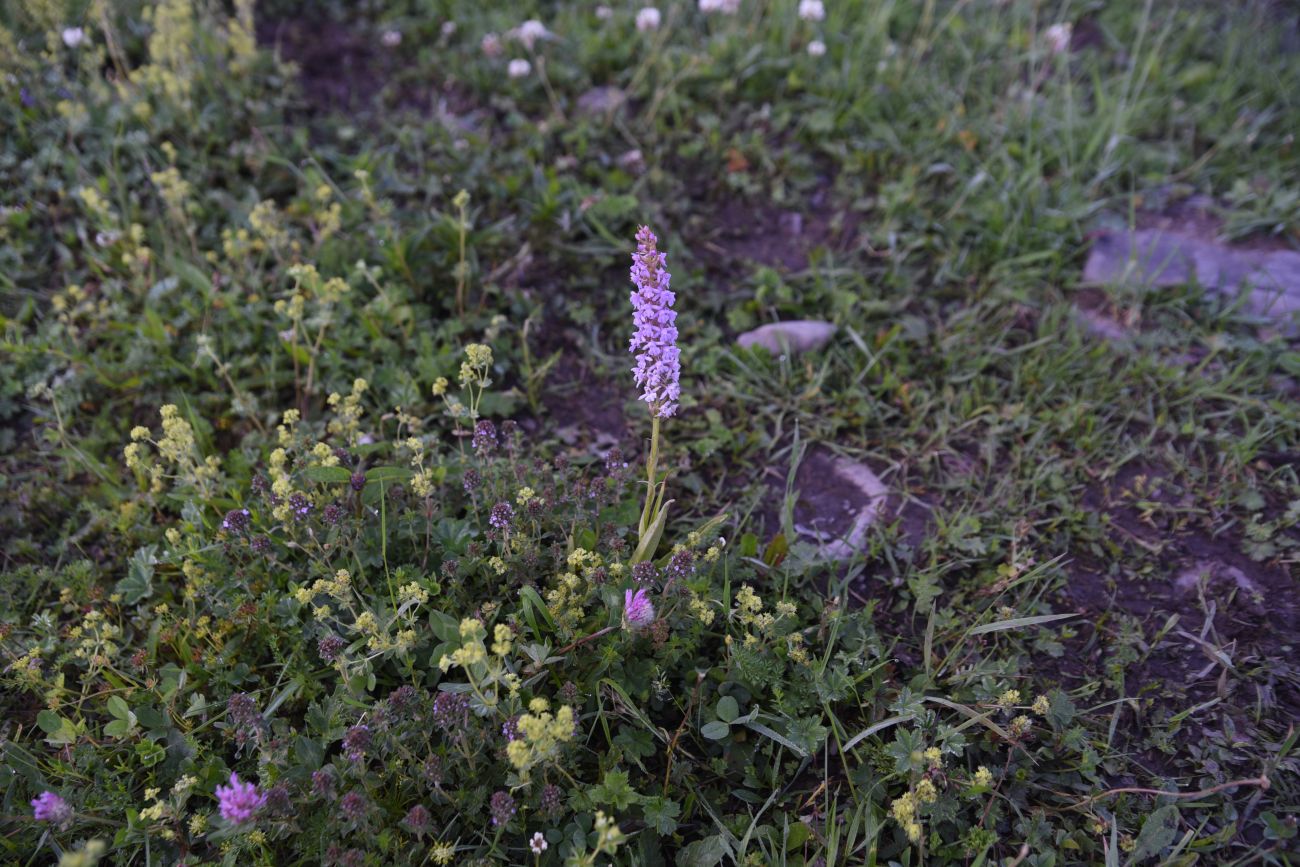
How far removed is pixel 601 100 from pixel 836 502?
258cm

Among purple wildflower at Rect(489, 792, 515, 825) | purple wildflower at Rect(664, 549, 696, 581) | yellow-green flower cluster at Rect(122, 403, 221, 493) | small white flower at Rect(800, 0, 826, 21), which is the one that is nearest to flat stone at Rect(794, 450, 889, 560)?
purple wildflower at Rect(664, 549, 696, 581)

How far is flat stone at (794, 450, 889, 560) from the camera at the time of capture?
2.78 meters

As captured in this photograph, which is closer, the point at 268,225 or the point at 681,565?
the point at 681,565

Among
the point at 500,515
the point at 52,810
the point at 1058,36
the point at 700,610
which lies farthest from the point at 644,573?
the point at 1058,36

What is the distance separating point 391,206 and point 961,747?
2862 millimetres

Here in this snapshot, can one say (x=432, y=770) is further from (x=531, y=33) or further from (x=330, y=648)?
(x=531, y=33)

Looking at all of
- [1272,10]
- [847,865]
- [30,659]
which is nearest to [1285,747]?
[847,865]

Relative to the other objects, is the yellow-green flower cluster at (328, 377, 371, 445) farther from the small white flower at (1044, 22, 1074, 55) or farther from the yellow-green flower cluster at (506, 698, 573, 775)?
the small white flower at (1044, 22, 1074, 55)

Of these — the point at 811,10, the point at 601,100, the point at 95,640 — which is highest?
the point at 811,10

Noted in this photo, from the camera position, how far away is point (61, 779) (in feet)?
6.95

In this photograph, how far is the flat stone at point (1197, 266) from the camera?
11.3ft

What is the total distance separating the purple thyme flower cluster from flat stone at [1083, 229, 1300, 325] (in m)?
2.46

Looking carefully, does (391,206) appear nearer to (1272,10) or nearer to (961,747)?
(961,747)

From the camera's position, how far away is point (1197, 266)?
362cm
